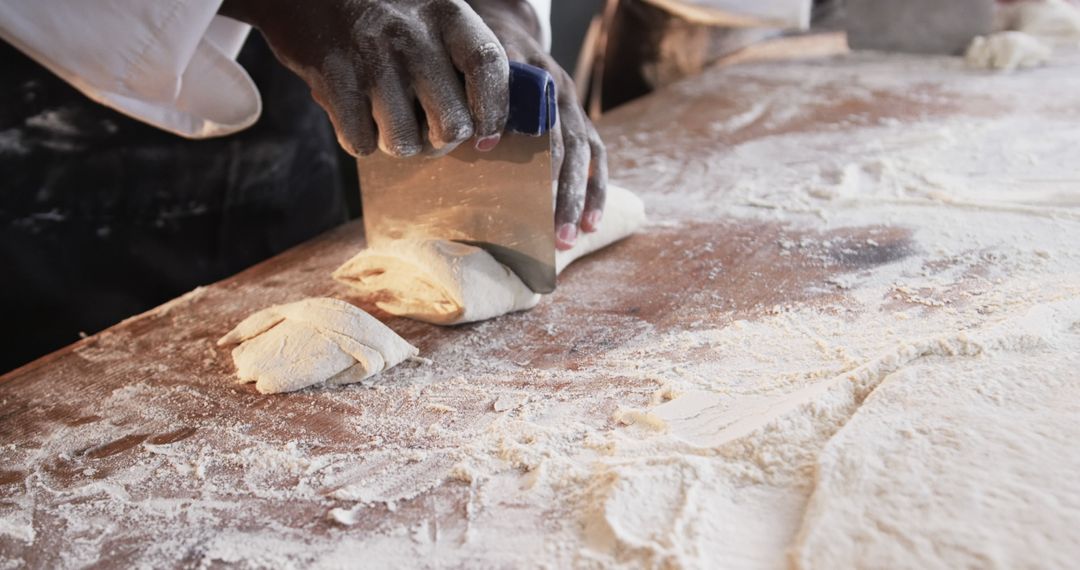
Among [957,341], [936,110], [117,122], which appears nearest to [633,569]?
[957,341]

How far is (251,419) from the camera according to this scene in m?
1.05

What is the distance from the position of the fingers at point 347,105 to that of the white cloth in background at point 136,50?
322mm

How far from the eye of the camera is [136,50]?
1416 mm

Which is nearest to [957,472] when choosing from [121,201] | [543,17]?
[543,17]

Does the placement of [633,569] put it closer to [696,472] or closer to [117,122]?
[696,472]

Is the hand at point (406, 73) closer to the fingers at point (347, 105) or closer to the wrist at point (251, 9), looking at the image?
the fingers at point (347, 105)

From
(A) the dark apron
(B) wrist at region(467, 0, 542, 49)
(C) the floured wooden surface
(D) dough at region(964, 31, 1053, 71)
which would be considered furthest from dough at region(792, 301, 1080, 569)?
(D) dough at region(964, 31, 1053, 71)

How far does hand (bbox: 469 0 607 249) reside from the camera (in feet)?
4.44

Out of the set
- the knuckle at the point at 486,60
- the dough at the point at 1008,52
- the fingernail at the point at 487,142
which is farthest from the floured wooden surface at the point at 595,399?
the dough at the point at 1008,52

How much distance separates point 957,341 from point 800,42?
8.33 feet

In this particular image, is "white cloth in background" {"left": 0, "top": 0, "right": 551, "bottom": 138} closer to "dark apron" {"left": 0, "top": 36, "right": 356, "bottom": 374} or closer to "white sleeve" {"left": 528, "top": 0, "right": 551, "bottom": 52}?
"dark apron" {"left": 0, "top": 36, "right": 356, "bottom": 374}

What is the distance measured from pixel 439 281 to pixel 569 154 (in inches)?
12.5

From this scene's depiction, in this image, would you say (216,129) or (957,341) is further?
(216,129)

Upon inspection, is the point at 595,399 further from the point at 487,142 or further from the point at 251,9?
the point at 251,9
